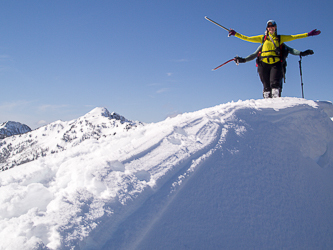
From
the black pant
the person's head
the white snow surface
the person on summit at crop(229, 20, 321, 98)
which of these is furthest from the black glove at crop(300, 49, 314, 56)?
the white snow surface

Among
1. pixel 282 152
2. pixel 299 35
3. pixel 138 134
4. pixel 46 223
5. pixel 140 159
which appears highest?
pixel 299 35

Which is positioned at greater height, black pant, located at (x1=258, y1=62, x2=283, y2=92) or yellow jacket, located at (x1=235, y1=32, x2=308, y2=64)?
yellow jacket, located at (x1=235, y1=32, x2=308, y2=64)

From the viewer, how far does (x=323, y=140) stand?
512cm

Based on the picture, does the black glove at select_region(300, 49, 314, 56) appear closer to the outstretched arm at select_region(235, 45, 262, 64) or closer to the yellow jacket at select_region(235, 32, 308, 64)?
the yellow jacket at select_region(235, 32, 308, 64)

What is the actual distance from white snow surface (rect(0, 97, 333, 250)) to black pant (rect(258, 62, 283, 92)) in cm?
277

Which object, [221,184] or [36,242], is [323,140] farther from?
[36,242]

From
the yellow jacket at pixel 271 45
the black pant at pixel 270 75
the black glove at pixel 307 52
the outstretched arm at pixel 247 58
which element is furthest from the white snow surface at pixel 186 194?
the outstretched arm at pixel 247 58

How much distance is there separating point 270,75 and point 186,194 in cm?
564

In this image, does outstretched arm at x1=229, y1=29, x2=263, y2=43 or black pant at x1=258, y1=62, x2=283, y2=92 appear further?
outstretched arm at x1=229, y1=29, x2=263, y2=43

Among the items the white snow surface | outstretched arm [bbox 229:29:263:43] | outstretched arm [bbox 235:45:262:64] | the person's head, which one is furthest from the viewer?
outstretched arm [bbox 235:45:262:64]

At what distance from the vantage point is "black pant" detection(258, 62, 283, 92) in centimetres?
675

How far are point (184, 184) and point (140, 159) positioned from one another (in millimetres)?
677

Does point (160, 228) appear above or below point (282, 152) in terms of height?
below

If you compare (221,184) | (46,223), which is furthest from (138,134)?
(46,223)
